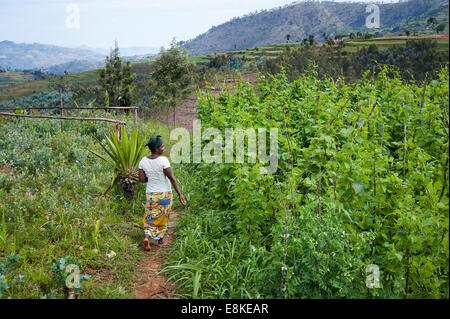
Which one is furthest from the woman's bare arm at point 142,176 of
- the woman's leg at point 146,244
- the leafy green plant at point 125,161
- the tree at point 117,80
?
the tree at point 117,80

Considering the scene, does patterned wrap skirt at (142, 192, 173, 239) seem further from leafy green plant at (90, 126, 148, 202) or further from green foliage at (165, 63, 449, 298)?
leafy green plant at (90, 126, 148, 202)

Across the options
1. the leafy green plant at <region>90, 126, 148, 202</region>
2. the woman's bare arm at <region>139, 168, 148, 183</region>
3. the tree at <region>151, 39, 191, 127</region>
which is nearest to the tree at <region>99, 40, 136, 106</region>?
the tree at <region>151, 39, 191, 127</region>

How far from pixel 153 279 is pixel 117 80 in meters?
25.8

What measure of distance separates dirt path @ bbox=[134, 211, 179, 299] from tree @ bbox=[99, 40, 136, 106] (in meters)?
23.0

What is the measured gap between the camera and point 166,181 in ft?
15.9

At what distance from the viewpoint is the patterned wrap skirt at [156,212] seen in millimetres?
4789

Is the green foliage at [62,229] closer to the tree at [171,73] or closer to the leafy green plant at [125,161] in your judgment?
the leafy green plant at [125,161]

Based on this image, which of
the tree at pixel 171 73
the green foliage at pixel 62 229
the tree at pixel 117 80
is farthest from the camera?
the tree at pixel 117 80

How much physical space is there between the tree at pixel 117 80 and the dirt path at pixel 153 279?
2305 centimetres

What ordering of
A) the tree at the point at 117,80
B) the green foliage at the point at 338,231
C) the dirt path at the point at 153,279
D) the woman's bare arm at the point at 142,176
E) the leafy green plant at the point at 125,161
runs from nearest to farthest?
the green foliage at the point at 338,231 → the dirt path at the point at 153,279 → the woman's bare arm at the point at 142,176 → the leafy green plant at the point at 125,161 → the tree at the point at 117,80

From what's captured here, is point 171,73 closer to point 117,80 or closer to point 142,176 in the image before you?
point 117,80
